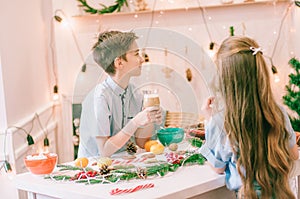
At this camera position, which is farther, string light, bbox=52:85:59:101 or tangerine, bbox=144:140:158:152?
string light, bbox=52:85:59:101

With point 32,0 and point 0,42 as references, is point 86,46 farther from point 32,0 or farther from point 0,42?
point 0,42

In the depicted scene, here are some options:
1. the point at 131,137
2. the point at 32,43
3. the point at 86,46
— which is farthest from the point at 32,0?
the point at 131,137

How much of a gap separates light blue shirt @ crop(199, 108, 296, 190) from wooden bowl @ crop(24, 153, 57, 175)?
0.55 meters

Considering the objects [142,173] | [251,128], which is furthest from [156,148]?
[251,128]

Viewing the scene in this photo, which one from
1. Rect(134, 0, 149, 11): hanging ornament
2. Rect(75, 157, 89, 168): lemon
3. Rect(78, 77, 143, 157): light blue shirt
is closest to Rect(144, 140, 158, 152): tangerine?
Rect(78, 77, 143, 157): light blue shirt

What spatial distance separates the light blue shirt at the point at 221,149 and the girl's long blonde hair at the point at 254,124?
3cm

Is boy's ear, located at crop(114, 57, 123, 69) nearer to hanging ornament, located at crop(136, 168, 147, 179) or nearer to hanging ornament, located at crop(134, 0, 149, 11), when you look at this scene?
hanging ornament, located at crop(136, 168, 147, 179)

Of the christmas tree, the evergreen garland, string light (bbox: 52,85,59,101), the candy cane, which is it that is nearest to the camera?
the candy cane

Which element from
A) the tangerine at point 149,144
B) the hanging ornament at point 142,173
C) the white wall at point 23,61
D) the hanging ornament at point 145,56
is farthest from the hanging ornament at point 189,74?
the white wall at point 23,61

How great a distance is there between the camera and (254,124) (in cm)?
146

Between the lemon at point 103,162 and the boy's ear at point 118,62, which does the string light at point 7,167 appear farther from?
the boy's ear at point 118,62

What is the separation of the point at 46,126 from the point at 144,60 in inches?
60.1

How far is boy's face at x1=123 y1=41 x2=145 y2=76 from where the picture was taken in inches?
61.5

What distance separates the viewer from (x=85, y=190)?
1.39m
